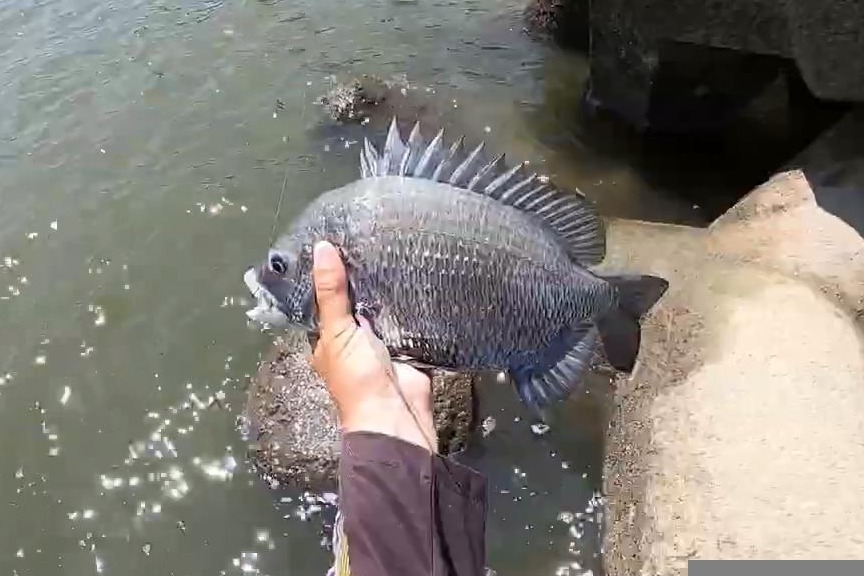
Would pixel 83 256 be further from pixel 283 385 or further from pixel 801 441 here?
pixel 801 441

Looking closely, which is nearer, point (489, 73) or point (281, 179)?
point (281, 179)

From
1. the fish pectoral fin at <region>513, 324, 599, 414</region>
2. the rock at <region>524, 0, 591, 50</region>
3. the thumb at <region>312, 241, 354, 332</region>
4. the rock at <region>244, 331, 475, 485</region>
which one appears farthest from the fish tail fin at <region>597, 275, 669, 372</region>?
the rock at <region>524, 0, 591, 50</region>

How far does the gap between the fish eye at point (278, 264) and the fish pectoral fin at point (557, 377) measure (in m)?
0.77

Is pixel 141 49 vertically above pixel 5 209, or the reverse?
pixel 141 49

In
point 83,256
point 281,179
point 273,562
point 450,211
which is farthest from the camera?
point 281,179

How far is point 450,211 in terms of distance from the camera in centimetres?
249

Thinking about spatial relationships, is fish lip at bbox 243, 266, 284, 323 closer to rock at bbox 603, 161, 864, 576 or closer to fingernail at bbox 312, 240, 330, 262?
fingernail at bbox 312, 240, 330, 262

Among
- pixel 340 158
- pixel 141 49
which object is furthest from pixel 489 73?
pixel 141 49

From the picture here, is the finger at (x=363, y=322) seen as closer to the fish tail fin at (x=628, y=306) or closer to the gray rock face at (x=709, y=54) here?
the fish tail fin at (x=628, y=306)

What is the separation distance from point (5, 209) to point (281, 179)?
1.99 m

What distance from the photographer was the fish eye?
2512mm

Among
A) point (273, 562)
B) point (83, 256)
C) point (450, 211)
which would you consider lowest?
point (273, 562)

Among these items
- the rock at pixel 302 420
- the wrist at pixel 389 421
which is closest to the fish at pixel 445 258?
the wrist at pixel 389 421

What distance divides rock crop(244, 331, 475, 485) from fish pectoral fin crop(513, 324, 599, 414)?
6.28 feet
